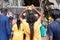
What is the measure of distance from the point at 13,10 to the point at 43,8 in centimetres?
300

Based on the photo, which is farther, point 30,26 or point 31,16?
point 31,16

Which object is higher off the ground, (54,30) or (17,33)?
(54,30)

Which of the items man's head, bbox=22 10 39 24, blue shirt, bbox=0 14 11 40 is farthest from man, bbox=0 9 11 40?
man's head, bbox=22 10 39 24

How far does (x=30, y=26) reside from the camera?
289 inches

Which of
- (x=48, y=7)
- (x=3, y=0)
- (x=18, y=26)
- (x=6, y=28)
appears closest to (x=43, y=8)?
(x=48, y=7)

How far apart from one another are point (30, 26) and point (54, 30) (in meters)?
1.59

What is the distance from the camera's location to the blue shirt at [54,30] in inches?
228

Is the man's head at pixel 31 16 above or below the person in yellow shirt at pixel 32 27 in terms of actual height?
above

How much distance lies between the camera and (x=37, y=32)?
24.1 ft

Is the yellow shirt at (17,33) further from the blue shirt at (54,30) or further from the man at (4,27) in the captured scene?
the blue shirt at (54,30)

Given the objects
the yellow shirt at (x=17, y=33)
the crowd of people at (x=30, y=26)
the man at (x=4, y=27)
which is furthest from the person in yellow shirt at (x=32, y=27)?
the man at (x=4, y=27)

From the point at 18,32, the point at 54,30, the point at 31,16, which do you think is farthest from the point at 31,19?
the point at 54,30

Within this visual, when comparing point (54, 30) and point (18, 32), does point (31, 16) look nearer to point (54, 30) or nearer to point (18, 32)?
point (18, 32)

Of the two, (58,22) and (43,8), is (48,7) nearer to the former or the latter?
(43,8)
